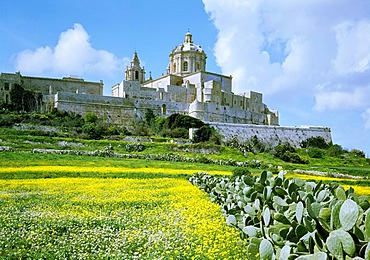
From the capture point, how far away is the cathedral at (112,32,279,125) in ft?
167

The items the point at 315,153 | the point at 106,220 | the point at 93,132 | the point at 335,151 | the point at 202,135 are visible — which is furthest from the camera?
the point at 335,151

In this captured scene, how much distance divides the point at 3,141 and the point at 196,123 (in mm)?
21913

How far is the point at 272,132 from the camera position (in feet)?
160

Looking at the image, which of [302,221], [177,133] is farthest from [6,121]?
[302,221]

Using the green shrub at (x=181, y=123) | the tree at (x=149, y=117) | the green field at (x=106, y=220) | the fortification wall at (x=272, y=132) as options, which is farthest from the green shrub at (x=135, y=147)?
the fortification wall at (x=272, y=132)

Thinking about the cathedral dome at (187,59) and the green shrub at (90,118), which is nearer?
the green shrub at (90,118)

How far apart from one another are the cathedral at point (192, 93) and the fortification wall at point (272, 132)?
503cm

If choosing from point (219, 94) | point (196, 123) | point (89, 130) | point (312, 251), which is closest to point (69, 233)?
point (312, 251)

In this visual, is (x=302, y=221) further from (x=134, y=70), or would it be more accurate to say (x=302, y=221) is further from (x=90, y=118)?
(x=134, y=70)

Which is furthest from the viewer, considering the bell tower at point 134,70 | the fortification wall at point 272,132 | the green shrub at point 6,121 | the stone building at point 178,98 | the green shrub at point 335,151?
the bell tower at point 134,70

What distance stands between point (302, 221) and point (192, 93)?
52.0 meters

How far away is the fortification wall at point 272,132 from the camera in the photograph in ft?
149

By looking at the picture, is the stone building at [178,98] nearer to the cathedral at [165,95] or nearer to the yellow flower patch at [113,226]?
the cathedral at [165,95]

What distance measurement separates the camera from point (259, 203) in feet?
18.9
